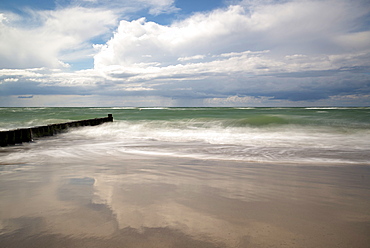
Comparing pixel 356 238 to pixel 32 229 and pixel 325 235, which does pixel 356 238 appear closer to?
pixel 325 235

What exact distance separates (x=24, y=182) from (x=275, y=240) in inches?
139

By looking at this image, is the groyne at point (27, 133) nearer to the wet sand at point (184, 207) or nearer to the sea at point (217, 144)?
the sea at point (217, 144)

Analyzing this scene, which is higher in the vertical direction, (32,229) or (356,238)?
(32,229)

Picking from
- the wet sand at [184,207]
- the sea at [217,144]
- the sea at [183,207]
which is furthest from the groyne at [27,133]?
the wet sand at [184,207]

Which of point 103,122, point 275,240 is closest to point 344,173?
point 275,240

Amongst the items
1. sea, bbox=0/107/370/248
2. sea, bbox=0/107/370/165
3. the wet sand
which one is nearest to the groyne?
sea, bbox=0/107/370/165

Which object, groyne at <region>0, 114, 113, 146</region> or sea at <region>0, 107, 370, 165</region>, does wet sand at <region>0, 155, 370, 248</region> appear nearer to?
sea at <region>0, 107, 370, 165</region>

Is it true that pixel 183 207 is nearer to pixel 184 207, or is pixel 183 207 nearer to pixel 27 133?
pixel 184 207

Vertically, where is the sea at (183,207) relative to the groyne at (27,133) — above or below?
below

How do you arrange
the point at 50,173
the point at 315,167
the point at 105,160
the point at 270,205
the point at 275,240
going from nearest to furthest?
the point at 275,240
the point at 270,205
the point at 50,173
the point at 315,167
the point at 105,160

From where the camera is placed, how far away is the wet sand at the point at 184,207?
87.7 inches

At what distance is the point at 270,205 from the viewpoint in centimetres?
298

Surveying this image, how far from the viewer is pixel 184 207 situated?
2910 millimetres

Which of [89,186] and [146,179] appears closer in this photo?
[89,186]
